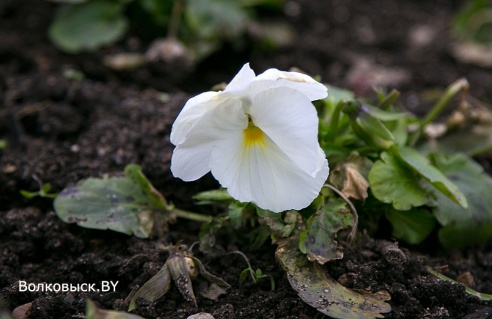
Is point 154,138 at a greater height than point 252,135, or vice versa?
point 252,135

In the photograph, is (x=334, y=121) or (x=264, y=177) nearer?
(x=264, y=177)

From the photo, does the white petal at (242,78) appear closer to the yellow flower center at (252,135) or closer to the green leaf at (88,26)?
the yellow flower center at (252,135)

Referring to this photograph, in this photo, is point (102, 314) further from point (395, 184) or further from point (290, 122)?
Result: point (395, 184)

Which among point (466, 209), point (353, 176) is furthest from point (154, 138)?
point (466, 209)

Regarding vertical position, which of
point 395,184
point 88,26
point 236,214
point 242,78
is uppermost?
point 242,78

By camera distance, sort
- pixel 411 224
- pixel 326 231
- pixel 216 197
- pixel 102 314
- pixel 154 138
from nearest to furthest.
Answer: pixel 102 314 → pixel 326 231 → pixel 216 197 → pixel 411 224 → pixel 154 138

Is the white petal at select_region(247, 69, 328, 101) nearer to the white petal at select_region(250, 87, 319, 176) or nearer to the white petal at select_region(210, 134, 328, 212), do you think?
the white petal at select_region(250, 87, 319, 176)

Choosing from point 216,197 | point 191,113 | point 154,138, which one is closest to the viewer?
point 191,113
